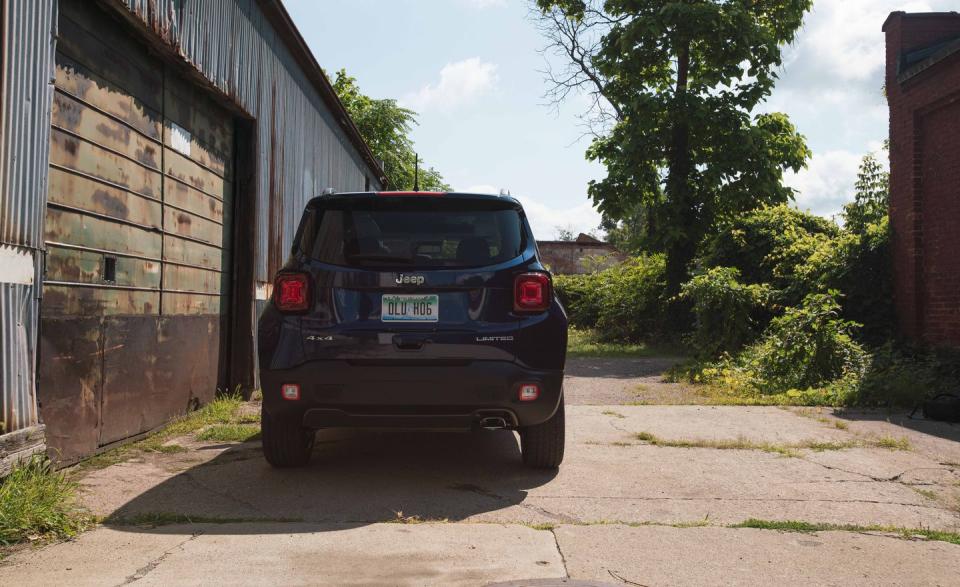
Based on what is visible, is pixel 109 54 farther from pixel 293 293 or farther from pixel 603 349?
pixel 603 349

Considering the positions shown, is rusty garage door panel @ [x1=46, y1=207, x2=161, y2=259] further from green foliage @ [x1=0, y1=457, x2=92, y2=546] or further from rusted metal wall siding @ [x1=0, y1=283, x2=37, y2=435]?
green foliage @ [x1=0, y1=457, x2=92, y2=546]

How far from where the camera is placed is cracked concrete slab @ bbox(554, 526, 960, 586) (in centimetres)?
330

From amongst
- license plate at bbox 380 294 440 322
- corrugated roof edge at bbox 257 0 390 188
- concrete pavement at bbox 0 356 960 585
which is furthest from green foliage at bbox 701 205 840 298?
license plate at bbox 380 294 440 322

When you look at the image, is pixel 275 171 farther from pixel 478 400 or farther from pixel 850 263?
pixel 850 263

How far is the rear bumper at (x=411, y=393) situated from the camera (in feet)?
15.3

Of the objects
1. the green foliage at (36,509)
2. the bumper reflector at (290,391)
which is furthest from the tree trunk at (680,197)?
the green foliage at (36,509)

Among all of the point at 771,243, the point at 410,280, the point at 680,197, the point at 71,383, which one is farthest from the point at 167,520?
the point at 680,197

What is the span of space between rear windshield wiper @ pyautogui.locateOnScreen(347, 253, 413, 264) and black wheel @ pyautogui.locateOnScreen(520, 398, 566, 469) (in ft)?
4.64

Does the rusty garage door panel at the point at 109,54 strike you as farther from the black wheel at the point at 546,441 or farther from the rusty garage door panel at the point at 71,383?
the black wheel at the point at 546,441

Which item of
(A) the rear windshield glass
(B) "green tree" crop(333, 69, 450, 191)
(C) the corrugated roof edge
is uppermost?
(B) "green tree" crop(333, 69, 450, 191)

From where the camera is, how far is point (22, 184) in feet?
14.9

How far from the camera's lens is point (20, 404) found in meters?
4.50

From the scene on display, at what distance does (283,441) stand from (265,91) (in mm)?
5968

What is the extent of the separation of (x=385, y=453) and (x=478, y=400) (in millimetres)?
1636
